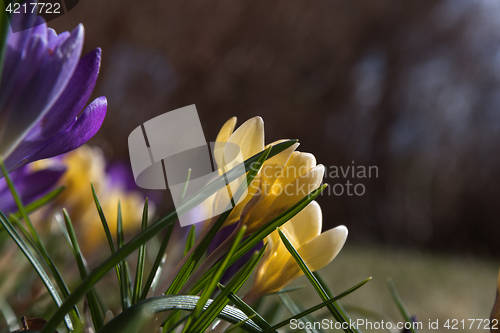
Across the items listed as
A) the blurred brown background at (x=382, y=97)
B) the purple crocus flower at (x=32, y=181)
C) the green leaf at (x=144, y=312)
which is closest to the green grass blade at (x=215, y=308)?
the green leaf at (x=144, y=312)

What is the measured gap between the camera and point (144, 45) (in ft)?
6.38

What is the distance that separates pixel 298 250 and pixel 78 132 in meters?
0.08

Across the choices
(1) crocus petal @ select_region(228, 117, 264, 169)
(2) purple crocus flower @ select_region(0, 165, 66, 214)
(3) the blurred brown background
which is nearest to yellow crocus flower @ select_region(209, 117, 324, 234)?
(1) crocus petal @ select_region(228, 117, 264, 169)

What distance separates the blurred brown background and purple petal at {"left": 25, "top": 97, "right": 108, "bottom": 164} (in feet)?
6.77

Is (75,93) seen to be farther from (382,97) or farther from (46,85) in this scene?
(382,97)

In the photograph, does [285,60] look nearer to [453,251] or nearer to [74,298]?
[453,251]

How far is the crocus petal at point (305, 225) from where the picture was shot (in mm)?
132

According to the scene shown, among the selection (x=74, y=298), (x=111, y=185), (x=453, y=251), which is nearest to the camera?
(x=74, y=298)

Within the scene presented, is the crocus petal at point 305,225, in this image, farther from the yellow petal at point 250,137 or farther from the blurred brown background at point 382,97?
the blurred brown background at point 382,97

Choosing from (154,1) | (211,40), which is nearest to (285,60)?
(211,40)

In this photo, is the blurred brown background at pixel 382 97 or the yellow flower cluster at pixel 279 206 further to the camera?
the blurred brown background at pixel 382 97

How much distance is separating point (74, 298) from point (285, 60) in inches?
96.3

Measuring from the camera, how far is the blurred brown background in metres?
2.28

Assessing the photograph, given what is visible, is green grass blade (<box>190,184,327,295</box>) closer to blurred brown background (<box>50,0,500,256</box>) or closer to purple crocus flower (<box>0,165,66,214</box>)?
purple crocus flower (<box>0,165,66,214</box>)
